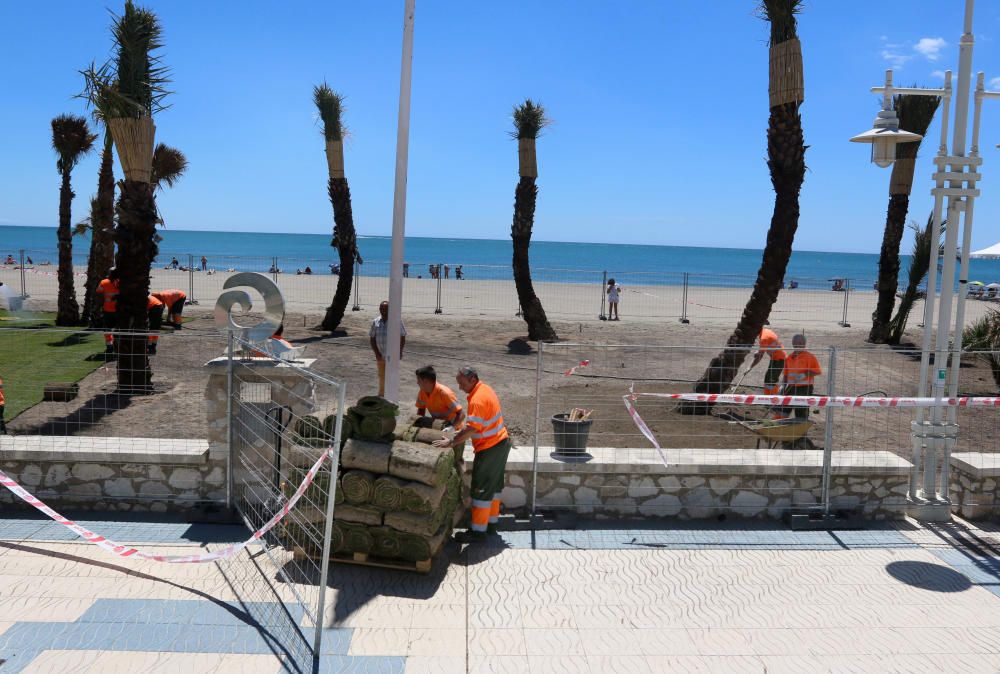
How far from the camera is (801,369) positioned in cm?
975

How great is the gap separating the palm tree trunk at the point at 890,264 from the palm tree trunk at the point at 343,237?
14178 mm

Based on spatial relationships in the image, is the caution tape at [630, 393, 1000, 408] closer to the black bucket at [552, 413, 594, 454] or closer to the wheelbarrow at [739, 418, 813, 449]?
the black bucket at [552, 413, 594, 454]

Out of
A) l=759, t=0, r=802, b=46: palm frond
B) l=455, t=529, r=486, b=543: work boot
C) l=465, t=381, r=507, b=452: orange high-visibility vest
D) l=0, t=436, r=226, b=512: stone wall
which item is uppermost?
l=759, t=0, r=802, b=46: palm frond

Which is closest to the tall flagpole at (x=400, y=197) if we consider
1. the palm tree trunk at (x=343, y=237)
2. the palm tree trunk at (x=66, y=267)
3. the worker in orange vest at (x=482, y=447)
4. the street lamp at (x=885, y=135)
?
the worker in orange vest at (x=482, y=447)

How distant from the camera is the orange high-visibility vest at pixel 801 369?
384 inches

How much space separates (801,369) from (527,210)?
1183cm

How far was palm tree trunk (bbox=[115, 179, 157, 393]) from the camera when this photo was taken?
1270cm

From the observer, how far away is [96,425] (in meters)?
10.5

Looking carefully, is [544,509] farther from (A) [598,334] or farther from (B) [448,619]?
(A) [598,334]

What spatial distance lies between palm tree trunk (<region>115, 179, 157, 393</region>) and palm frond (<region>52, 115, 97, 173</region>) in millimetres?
10707

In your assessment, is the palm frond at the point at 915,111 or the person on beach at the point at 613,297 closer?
the palm frond at the point at 915,111

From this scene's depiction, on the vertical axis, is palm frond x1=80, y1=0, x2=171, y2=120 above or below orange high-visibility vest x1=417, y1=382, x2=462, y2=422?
above

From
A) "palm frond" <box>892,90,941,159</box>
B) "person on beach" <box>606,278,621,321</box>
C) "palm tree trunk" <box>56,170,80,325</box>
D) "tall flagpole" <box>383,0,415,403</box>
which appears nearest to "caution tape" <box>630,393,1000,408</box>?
"tall flagpole" <box>383,0,415,403</box>

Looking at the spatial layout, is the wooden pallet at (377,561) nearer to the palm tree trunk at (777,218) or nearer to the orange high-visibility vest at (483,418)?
the orange high-visibility vest at (483,418)
